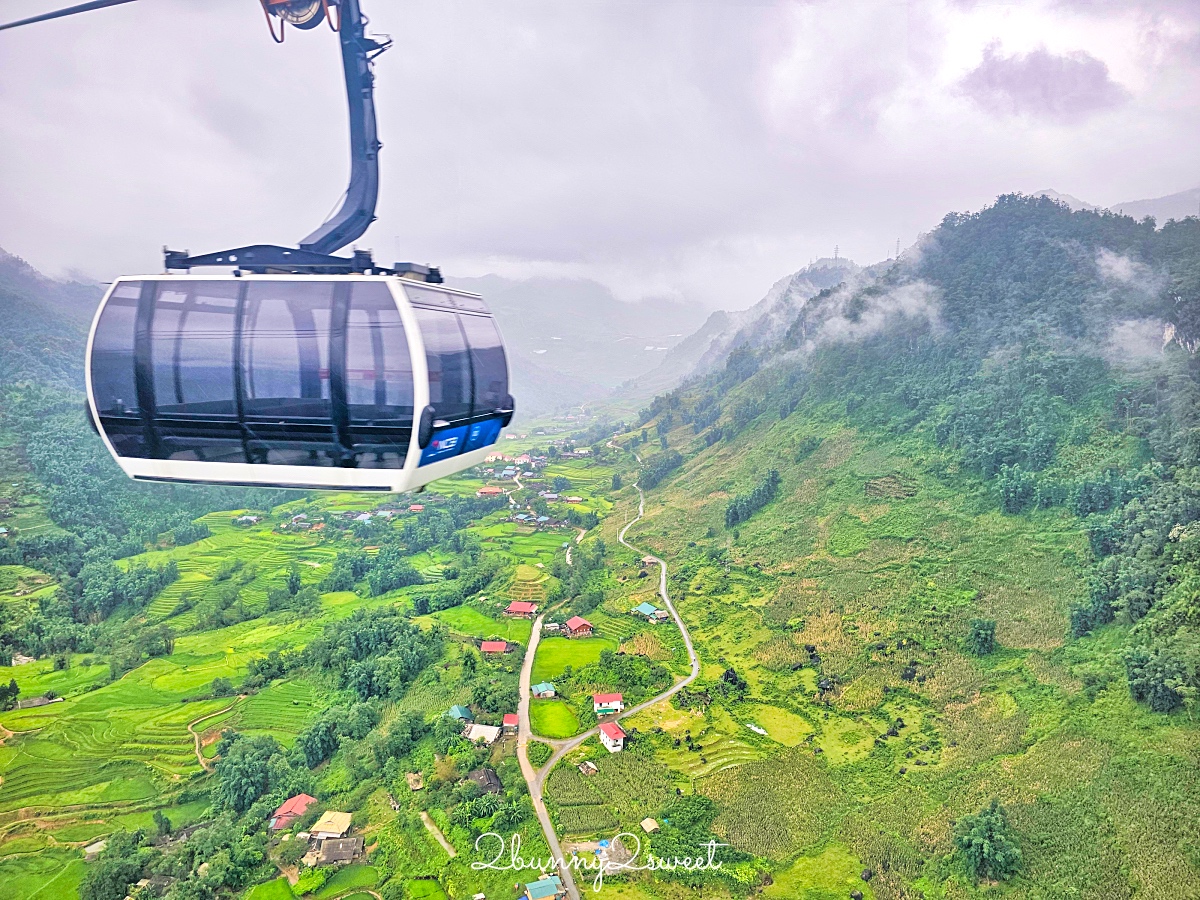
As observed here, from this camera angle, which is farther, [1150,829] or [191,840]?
[191,840]

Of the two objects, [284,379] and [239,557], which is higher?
[284,379]

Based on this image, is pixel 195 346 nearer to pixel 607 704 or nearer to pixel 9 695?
pixel 607 704

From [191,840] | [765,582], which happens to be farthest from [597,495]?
[191,840]

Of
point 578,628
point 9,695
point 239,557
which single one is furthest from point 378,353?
point 239,557

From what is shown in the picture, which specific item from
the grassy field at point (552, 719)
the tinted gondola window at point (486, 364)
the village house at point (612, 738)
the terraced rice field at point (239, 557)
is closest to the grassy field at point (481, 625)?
the grassy field at point (552, 719)

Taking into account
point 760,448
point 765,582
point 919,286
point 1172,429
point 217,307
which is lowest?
point 765,582

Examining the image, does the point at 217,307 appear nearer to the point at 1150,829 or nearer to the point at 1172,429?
the point at 1150,829
